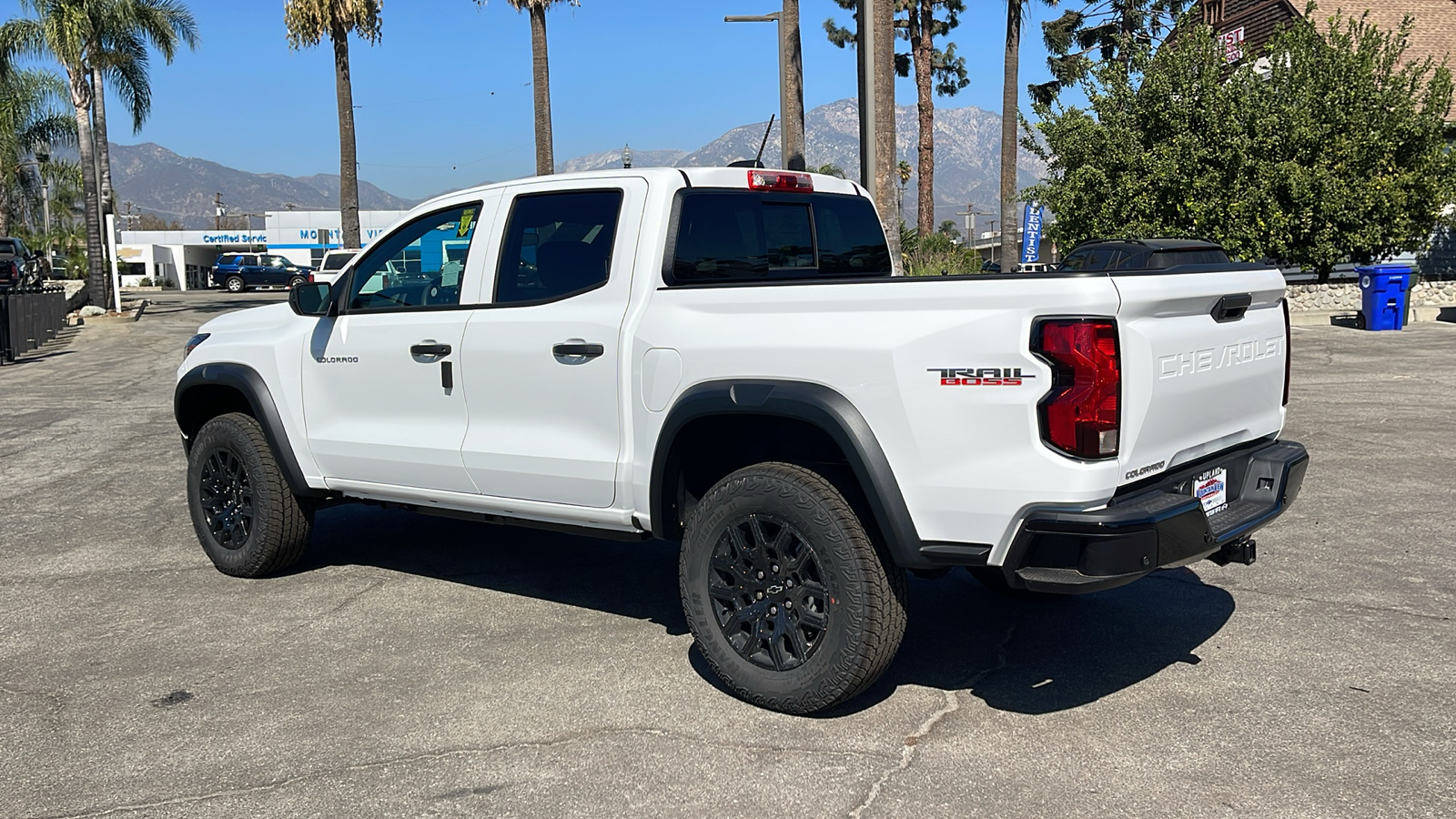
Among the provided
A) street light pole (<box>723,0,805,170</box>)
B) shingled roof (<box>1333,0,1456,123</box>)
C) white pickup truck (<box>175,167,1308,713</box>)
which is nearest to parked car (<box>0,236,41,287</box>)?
street light pole (<box>723,0,805,170</box>)

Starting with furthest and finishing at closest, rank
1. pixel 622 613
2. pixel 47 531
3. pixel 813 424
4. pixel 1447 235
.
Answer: pixel 1447 235 < pixel 47 531 < pixel 622 613 < pixel 813 424

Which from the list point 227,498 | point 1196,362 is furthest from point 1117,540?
point 227,498

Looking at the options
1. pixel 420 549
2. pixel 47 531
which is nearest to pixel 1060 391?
pixel 420 549

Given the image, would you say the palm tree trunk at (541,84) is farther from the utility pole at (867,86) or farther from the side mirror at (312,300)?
the side mirror at (312,300)

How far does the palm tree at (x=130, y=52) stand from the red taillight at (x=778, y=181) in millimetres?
31696

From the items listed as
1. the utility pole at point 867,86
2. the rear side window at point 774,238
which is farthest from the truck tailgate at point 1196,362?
the utility pole at point 867,86

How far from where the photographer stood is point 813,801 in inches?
141

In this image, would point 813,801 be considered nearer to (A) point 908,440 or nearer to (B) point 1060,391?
(A) point 908,440

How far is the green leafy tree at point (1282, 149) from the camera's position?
63.1 ft

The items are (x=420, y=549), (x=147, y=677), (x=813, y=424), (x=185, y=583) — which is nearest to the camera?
(x=813, y=424)

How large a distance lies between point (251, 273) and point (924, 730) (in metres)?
53.8

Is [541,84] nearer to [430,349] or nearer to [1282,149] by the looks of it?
[1282,149]

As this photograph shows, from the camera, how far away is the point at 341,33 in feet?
100

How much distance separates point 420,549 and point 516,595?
127 centimetres
